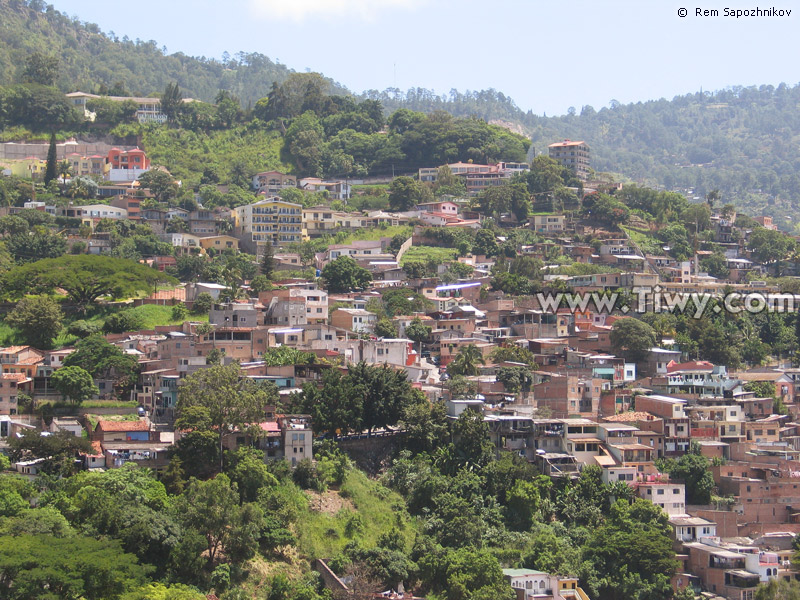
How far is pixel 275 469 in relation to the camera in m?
31.4

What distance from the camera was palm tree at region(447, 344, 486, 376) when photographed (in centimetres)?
3938

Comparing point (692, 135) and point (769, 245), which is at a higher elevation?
point (692, 135)

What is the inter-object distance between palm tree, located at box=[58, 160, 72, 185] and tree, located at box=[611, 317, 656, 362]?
2961 cm

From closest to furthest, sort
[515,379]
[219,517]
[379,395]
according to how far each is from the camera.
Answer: [219,517] < [379,395] < [515,379]

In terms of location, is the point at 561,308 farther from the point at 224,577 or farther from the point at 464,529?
the point at 224,577

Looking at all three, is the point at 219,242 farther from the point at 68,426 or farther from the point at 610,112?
the point at 610,112

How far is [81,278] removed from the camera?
41969 millimetres

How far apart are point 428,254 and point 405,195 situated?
8.03 m

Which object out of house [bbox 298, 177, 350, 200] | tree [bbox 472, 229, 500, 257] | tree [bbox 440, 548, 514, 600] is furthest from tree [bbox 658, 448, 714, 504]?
house [bbox 298, 177, 350, 200]

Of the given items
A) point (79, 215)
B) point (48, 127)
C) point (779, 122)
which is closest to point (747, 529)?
point (79, 215)

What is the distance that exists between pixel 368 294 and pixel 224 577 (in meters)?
19.9

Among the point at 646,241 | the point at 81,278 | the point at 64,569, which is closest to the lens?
the point at 64,569

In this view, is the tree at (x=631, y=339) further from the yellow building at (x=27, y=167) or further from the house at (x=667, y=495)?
the yellow building at (x=27, y=167)
